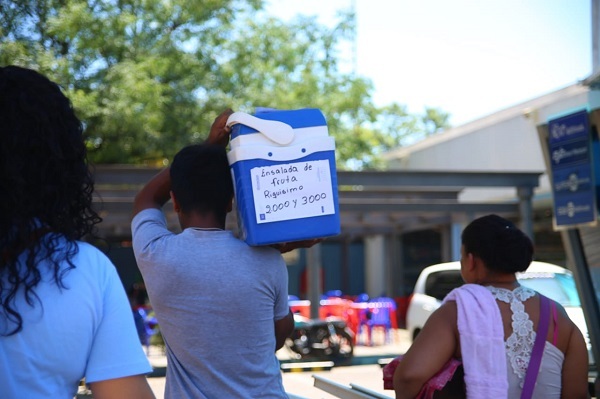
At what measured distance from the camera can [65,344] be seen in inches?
77.2

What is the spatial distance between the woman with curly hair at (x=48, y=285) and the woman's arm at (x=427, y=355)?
4.92 ft

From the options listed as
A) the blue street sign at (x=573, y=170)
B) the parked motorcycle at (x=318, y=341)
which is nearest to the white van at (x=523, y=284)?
the parked motorcycle at (x=318, y=341)

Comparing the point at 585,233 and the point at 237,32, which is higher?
the point at 237,32

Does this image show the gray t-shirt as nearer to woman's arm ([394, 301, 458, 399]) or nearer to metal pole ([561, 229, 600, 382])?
woman's arm ([394, 301, 458, 399])

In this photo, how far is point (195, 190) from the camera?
299 centimetres

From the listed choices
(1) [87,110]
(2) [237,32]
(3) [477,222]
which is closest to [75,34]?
(1) [87,110]

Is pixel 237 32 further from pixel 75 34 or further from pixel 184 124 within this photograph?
pixel 75 34

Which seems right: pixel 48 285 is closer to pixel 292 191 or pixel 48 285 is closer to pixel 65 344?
pixel 65 344

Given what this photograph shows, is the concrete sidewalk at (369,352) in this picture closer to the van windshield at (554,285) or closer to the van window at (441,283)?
the van window at (441,283)

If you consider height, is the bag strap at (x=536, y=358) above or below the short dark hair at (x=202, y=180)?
below

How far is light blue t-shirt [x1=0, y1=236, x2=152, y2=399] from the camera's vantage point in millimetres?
1962

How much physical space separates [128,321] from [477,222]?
1915 millimetres

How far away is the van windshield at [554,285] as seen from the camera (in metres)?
12.5

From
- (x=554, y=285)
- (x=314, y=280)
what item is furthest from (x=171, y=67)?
(x=554, y=285)
